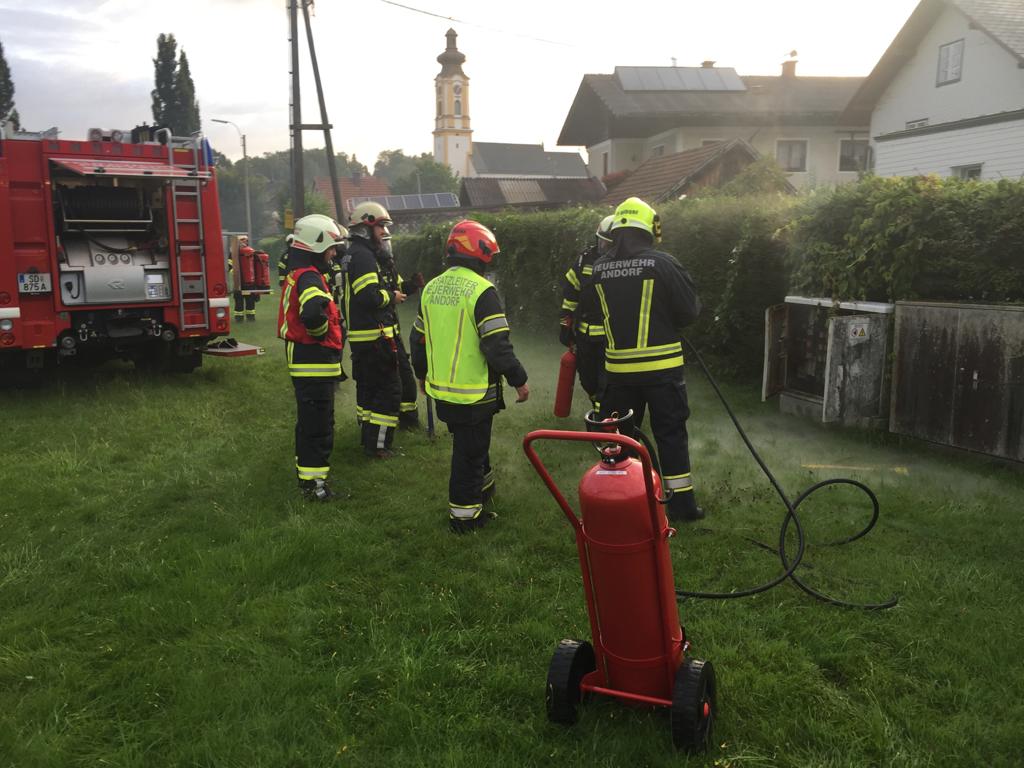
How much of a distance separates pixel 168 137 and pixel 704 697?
9.30 metres

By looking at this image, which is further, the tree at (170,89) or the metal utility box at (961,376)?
the tree at (170,89)

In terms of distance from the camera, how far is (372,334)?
6578 millimetres

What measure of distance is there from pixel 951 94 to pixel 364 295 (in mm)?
23275

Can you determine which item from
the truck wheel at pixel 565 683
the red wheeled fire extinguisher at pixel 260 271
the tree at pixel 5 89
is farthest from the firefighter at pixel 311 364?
the tree at pixel 5 89

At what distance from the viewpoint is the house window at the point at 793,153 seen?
3045 centimetres

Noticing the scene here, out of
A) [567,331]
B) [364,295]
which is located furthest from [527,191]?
[364,295]

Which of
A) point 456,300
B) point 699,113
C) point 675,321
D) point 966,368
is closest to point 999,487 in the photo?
point 966,368

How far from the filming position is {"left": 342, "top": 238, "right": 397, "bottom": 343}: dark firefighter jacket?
21.3ft

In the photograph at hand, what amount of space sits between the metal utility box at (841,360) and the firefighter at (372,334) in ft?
12.2

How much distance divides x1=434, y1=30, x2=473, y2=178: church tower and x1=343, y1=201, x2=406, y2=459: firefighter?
7294 centimetres

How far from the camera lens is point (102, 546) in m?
4.72

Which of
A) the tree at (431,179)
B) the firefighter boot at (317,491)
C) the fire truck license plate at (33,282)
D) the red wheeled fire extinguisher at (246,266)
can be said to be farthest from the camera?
the tree at (431,179)

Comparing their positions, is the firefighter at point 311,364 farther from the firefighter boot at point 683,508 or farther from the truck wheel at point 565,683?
the truck wheel at point 565,683

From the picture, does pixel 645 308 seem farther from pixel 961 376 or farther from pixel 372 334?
pixel 961 376
